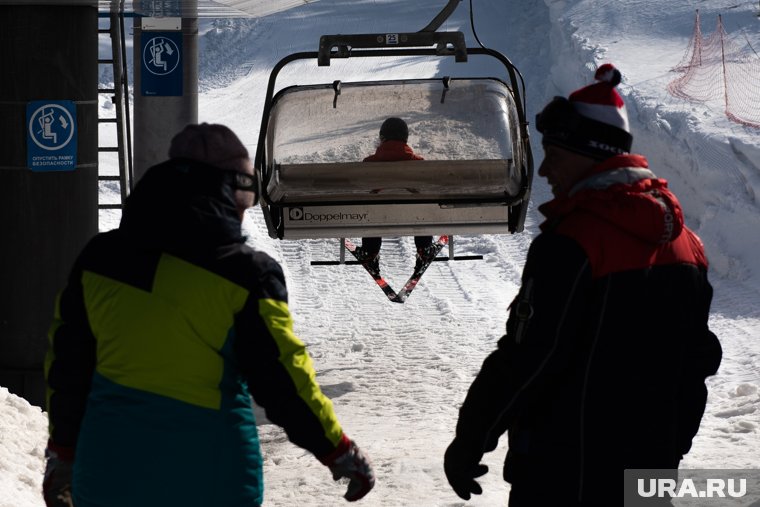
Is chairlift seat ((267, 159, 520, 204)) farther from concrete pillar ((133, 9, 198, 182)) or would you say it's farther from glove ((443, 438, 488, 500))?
glove ((443, 438, 488, 500))

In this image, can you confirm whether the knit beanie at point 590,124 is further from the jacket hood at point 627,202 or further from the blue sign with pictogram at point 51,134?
the blue sign with pictogram at point 51,134

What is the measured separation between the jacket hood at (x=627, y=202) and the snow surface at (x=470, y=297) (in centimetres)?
20

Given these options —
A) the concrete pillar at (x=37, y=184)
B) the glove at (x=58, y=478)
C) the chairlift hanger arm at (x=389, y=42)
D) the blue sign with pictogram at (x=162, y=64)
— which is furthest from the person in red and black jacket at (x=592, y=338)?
the blue sign with pictogram at (x=162, y=64)

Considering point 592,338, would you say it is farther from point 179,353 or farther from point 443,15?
point 443,15

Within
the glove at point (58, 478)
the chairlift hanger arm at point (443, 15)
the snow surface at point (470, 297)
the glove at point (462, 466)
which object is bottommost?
the snow surface at point (470, 297)

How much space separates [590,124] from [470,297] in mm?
8123

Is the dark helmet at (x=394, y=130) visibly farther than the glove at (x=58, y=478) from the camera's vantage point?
Yes

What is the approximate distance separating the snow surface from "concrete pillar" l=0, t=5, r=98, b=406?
39.4 inches

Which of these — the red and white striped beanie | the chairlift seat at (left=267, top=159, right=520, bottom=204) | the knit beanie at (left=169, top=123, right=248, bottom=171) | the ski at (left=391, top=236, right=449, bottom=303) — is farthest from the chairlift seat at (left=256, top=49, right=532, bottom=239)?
the knit beanie at (left=169, top=123, right=248, bottom=171)

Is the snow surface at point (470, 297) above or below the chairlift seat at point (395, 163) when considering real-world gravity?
below

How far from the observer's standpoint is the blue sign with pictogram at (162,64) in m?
9.10

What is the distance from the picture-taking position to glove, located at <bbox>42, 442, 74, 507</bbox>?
305 centimetres

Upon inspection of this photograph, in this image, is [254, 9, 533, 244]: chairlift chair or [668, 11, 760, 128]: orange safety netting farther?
[668, 11, 760, 128]: orange safety netting

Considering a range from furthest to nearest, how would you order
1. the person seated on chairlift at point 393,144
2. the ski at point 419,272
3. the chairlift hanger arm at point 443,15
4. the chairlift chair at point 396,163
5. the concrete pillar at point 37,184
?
the ski at point 419,272 → the person seated on chairlift at point 393,144 → the chairlift chair at point 396,163 → the concrete pillar at point 37,184 → the chairlift hanger arm at point 443,15
